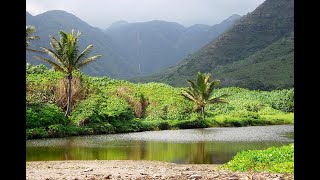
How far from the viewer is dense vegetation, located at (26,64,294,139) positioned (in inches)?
1476

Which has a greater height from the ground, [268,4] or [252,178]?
[268,4]

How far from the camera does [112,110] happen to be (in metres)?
43.0

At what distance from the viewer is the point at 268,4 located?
6137 inches

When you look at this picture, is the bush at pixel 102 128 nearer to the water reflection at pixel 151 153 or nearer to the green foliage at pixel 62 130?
the green foliage at pixel 62 130

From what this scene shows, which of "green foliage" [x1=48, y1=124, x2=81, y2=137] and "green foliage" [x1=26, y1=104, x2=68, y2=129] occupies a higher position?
"green foliage" [x1=26, y1=104, x2=68, y2=129]

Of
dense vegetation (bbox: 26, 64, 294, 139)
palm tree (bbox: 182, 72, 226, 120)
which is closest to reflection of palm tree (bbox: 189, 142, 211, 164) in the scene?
dense vegetation (bbox: 26, 64, 294, 139)

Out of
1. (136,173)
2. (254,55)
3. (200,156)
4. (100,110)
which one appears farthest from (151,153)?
(254,55)

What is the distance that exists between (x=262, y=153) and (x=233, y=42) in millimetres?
135816

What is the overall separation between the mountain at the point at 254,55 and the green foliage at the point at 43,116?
205 ft

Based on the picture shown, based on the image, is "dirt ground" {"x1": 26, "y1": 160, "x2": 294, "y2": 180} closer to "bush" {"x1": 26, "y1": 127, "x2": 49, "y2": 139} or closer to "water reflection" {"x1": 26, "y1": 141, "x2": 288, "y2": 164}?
"water reflection" {"x1": 26, "y1": 141, "x2": 288, "y2": 164}

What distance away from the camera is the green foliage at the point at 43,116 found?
3475 cm

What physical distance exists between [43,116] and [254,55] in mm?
98131
